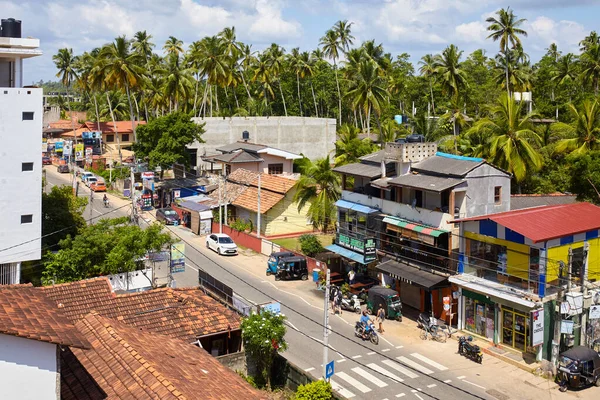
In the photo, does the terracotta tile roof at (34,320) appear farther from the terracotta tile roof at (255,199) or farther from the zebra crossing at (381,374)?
the terracotta tile roof at (255,199)

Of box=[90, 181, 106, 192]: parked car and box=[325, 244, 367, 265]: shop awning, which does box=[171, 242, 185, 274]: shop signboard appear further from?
box=[90, 181, 106, 192]: parked car

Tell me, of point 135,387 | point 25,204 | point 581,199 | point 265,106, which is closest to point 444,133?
point 581,199

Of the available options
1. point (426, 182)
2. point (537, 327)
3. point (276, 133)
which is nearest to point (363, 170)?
point (426, 182)

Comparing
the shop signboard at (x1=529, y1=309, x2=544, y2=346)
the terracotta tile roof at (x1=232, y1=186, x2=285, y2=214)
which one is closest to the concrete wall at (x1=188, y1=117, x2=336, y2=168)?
the terracotta tile roof at (x1=232, y1=186, x2=285, y2=214)

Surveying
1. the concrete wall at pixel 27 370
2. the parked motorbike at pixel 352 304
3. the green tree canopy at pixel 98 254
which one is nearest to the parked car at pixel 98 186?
the green tree canopy at pixel 98 254

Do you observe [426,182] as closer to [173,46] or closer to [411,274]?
[411,274]

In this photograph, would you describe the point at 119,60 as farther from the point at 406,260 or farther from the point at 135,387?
the point at 135,387
